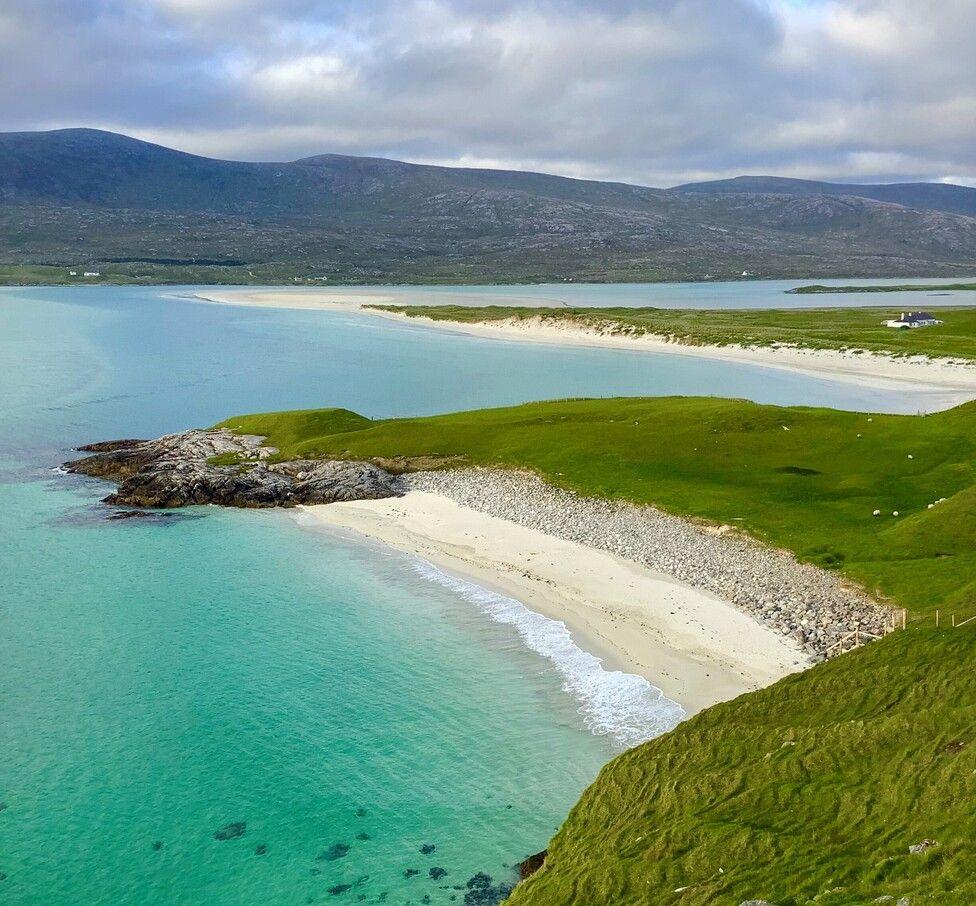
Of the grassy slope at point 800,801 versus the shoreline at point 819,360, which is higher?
the shoreline at point 819,360

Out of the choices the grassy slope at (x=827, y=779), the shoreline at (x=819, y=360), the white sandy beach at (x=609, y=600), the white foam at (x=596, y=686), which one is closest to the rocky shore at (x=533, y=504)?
the white sandy beach at (x=609, y=600)

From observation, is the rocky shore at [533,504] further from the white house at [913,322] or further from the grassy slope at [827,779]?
the white house at [913,322]

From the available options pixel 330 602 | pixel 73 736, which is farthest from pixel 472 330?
pixel 73 736

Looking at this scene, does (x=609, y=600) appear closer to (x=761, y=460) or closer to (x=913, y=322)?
(x=761, y=460)

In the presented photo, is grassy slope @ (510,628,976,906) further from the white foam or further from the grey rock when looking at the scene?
the white foam

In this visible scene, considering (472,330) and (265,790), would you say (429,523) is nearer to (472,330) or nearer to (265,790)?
(265,790)

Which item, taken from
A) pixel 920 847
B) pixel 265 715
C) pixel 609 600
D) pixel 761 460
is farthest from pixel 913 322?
pixel 920 847

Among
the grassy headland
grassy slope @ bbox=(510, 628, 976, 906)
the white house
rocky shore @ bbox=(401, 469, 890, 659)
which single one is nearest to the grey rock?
grassy slope @ bbox=(510, 628, 976, 906)
